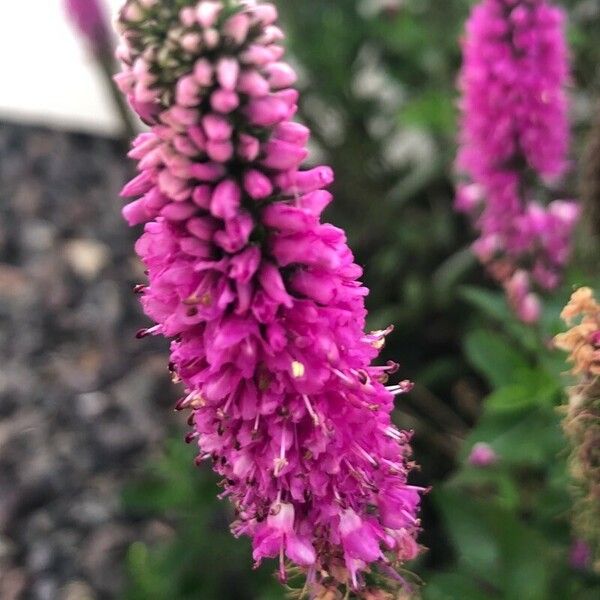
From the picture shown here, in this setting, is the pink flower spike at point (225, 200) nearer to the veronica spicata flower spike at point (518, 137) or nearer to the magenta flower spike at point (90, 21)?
the veronica spicata flower spike at point (518, 137)

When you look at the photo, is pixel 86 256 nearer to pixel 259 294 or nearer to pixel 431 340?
pixel 431 340

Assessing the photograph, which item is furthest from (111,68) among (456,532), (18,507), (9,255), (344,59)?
(456,532)

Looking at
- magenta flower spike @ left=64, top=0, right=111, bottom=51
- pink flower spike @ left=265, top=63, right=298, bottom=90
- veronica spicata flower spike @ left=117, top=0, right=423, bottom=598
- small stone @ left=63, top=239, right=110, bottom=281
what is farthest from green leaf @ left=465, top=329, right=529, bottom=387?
small stone @ left=63, top=239, right=110, bottom=281

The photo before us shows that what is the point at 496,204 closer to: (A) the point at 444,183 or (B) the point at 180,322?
(B) the point at 180,322

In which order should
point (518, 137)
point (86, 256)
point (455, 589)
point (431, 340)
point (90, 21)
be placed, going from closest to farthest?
point (455, 589), point (518, 137), point (431, 340), point (90, 21), point (86, 256)

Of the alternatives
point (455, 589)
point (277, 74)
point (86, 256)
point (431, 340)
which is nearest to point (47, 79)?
point (86, 256)

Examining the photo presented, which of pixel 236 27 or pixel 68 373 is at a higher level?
pixel 236 27
